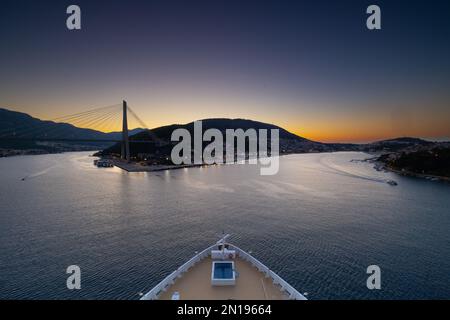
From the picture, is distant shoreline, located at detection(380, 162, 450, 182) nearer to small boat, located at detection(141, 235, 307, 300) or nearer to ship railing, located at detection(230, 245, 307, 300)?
ship railing, located at detection(230, 245, 307, 300)

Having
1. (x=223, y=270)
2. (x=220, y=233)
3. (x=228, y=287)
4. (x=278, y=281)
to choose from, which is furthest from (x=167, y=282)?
(x=220, y=233)

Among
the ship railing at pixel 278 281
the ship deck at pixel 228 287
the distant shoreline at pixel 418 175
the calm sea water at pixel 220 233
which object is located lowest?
the calm sea water at pixel 220 233

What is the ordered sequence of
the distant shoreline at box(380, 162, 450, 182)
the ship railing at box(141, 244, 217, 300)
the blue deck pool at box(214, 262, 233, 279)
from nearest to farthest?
the ship railing at box(141, 244, 217, 300)
the blue deck pool at box(214, 262, 233, 279)
the distant shoreline at box(380, 162, 450, 182)

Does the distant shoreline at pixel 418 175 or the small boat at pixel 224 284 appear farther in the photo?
the distant shoreline at pixel 418 175

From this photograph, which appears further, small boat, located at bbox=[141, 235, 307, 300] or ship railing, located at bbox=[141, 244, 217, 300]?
small boat, located at bbox=[141, 235, 307, 300]

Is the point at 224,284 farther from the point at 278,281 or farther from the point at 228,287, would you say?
the point at 278,281

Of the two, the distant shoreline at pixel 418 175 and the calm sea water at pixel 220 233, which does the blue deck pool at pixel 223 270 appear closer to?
the calm sea water at pixel 220 233

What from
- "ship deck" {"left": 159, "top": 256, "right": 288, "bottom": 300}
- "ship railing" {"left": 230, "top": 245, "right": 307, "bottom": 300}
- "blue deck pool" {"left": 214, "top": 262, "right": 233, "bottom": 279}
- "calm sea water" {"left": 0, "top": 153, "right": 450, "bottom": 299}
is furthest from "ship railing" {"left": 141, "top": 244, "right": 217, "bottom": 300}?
"calm sea water" {"left": 0, "top": 153, "right": 450, "bottom": 299}

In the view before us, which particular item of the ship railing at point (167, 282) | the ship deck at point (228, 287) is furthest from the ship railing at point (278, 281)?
the ship railing at point (167, 282)
